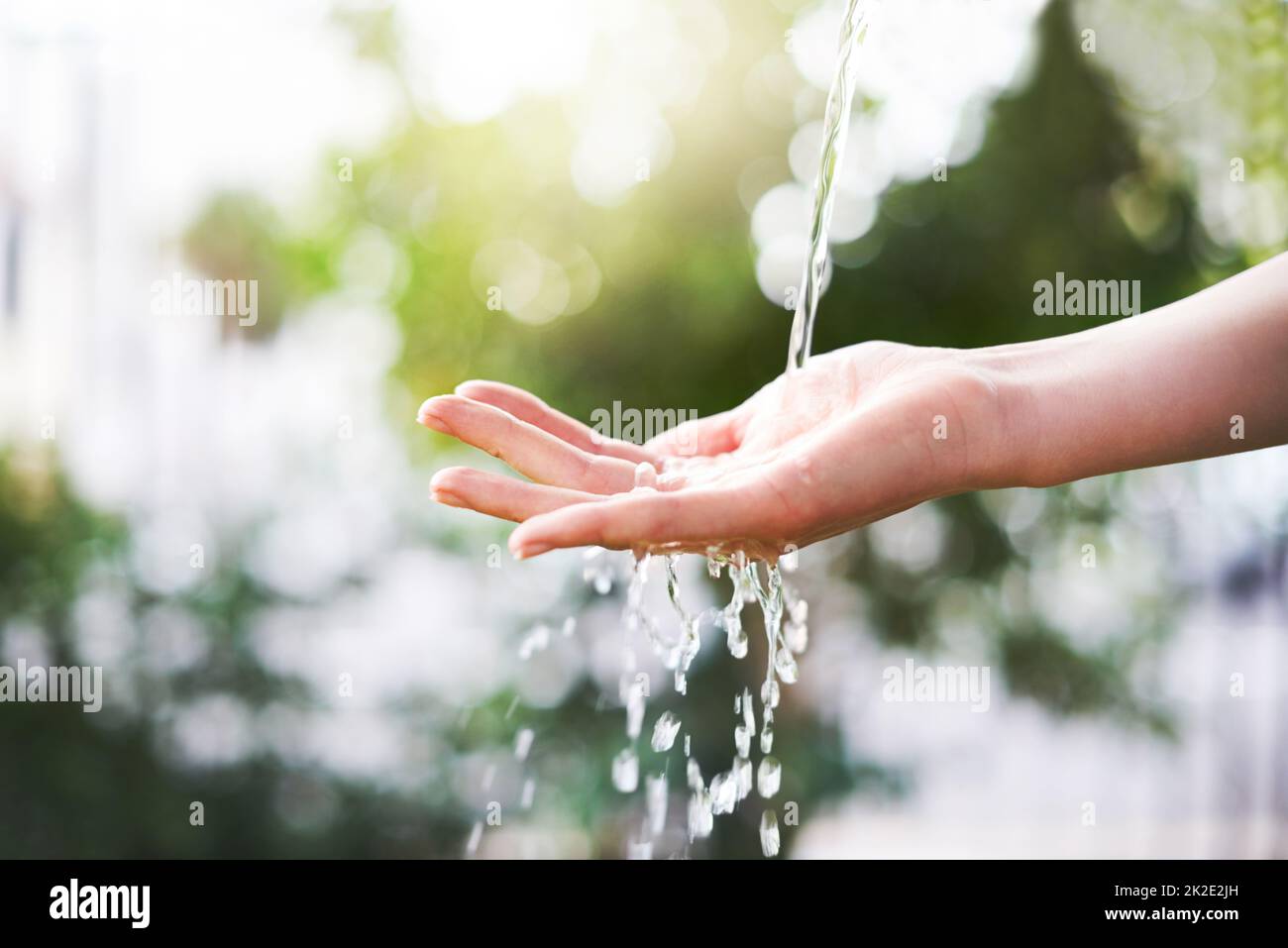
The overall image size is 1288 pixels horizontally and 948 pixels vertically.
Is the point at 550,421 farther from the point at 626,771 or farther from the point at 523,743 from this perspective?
the point at 523,743

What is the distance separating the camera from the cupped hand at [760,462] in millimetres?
1241

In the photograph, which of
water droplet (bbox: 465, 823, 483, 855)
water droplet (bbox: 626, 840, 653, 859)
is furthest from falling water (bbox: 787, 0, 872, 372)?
water droplet (bbox: 465, 823, 483, 855)

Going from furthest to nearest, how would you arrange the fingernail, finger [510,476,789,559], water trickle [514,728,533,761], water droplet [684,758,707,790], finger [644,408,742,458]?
water trickle [514,728,533,761] → water droplet [684,758,707,790] → finger [644,408,742,458] → the fingernail → finger [510,476,789,559]

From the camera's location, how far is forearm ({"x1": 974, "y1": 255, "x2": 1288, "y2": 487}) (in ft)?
5.20

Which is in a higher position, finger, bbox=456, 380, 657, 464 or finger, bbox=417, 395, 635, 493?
finger, bbox=456, 380, 657, 464

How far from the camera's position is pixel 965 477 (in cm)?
152

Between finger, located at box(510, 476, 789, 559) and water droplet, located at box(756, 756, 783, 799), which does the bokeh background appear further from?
finger, located at box(510, 476, 789, 559)

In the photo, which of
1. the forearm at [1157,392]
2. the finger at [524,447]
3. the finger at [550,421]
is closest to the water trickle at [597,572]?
the finger at [550,421]

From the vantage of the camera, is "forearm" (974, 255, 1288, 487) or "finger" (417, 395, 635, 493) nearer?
"finger" (417, 395, 635, 493)

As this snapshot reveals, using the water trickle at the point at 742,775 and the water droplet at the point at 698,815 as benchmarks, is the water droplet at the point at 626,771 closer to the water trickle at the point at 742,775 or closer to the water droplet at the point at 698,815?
the water droplet at the point at 698,815

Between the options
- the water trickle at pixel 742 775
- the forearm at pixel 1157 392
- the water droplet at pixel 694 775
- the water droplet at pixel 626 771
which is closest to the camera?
the forearm at pixel 1157 392

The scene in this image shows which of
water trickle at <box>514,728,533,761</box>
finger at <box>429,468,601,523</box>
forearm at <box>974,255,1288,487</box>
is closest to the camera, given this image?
finger at <box>429,468,601,523</box>

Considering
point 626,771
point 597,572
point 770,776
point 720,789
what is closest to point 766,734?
point 720,789
